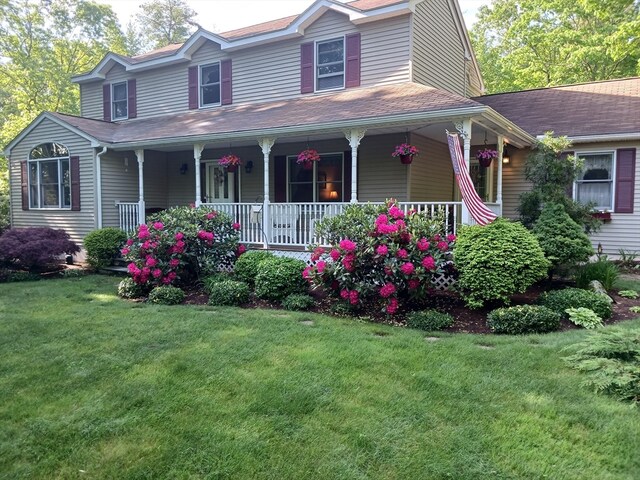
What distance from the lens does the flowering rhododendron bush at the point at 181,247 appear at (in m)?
7.79

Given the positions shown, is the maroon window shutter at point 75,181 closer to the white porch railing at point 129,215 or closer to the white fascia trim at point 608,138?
the white porch railing at point 129,215

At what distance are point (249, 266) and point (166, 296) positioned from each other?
144 centimetres

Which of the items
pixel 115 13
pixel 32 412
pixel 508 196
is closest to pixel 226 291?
pixel 32 412

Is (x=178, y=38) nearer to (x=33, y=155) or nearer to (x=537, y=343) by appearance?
(x=33, y=155)

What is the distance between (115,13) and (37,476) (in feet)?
103

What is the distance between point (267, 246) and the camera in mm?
9523

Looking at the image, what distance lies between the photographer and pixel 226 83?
12688 mm

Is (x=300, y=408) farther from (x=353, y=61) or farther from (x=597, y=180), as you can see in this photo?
(x=597, y=180)

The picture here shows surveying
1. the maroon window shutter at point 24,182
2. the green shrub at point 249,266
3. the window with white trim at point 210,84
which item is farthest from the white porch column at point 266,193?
the maroon window shutter at point 24,182

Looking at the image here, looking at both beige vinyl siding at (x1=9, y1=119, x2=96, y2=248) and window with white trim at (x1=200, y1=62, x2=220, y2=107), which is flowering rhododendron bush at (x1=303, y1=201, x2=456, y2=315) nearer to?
beige vinyl siding at (x1=9, y1=119, x2=96, y2=248)

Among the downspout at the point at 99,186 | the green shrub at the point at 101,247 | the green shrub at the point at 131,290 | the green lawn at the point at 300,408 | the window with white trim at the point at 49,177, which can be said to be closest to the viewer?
the green lawn at the point at 300,408

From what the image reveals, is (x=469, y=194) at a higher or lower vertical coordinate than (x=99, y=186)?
lower

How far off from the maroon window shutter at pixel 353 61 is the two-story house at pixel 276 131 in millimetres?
25

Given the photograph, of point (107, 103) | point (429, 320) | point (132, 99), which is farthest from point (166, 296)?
point (107, 103)
